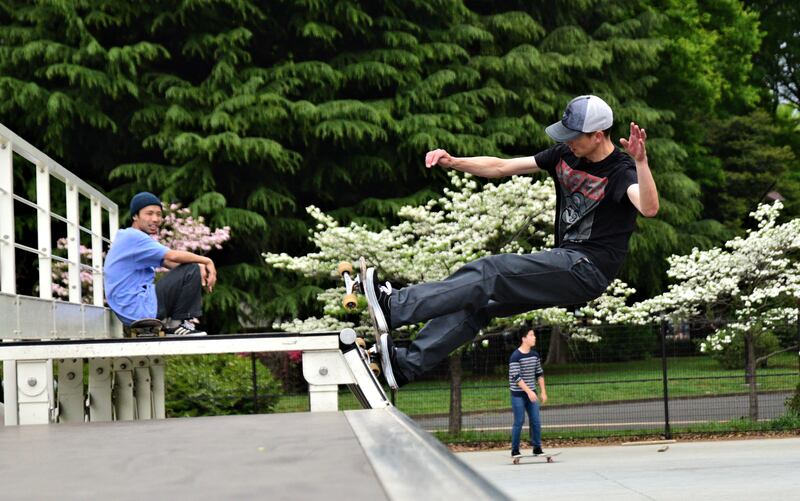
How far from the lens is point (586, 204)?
5.15 metres

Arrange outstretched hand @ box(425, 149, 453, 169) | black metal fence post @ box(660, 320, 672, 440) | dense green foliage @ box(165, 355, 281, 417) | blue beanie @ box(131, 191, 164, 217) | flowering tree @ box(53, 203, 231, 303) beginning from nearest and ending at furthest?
outstretched hand @ box(425, 149, 453, 169)
blue beanie @ box(131, 191, 164, 217)
dense green foliage @ box(165, 355, 281, 417)
black metal fence post @ box(660, 320, 672, 440)
flowering tree @ box(53, 203, 231, 303)

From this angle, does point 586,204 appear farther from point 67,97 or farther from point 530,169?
point 67,97

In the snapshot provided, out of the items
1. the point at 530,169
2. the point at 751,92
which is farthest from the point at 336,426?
Result: the point at 751,92

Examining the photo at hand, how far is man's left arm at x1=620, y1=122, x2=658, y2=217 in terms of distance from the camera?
438 centimetres

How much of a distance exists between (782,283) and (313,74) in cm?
1216

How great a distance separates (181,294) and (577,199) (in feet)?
13.5

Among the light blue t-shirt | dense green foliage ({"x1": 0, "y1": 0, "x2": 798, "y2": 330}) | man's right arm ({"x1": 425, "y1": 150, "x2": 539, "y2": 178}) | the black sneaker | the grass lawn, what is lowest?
the grass lawn

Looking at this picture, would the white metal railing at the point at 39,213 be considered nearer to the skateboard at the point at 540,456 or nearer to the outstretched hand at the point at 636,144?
the outstretched hand at the point at 636,144

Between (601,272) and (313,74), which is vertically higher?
(313,74)

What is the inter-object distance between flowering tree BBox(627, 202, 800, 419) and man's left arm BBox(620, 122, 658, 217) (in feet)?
49.2

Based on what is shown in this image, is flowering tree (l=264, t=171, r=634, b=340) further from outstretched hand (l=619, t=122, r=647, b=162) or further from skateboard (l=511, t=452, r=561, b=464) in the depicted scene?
outstretched hand (l=619, t=122, r=647, b=162)

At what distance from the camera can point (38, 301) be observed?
21.7ft

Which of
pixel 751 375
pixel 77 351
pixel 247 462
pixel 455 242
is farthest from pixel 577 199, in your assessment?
pixel 751 375

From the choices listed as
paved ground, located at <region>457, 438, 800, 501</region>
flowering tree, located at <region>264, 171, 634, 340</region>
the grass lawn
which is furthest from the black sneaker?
the grass lawn
